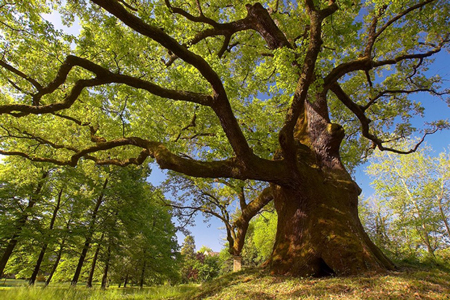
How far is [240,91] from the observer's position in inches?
356

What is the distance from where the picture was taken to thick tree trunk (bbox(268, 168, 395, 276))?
5.06 m

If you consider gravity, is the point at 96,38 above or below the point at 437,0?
below

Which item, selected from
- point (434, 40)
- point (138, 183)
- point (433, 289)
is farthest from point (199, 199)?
point (434, 40)

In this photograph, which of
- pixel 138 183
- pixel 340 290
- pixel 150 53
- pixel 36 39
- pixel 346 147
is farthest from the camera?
pixel 138 183

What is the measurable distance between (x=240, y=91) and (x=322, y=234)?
622 cm

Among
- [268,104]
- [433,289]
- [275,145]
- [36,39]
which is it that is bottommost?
[433,289]

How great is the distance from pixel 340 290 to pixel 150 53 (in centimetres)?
851

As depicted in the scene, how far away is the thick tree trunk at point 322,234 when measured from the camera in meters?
5.06

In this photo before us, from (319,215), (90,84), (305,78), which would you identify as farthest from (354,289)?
(90,84)

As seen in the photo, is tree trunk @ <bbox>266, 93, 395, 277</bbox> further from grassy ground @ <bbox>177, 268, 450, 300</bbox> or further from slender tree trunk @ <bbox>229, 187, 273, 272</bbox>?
slender tree trunk @ <bbox>229, 187, 273, 272</bbox>

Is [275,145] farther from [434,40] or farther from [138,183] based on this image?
[138,183]

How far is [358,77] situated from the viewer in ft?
35.8

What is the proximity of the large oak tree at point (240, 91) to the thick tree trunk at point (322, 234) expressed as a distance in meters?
0.03

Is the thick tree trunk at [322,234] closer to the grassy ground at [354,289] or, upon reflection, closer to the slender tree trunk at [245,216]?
the grassy ground at [354,289]
